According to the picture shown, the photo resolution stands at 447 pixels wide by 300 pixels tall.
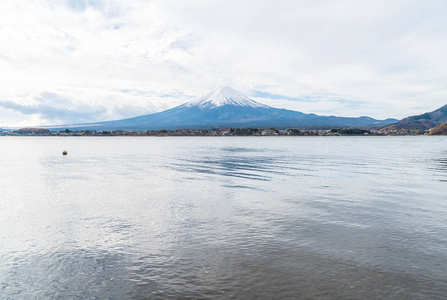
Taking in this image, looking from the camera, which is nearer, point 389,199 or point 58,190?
point 389,199

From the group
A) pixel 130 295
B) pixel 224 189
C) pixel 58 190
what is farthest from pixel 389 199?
pixel 58 190

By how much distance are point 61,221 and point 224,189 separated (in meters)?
15.8

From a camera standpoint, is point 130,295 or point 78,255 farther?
point 78,255

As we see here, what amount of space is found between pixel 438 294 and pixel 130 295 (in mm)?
10418

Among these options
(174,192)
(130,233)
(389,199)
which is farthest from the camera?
(174,192)

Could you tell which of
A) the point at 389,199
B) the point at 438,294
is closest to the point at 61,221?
the point at 438,294

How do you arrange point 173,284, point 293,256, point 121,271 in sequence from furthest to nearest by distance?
1. point 293,256
2. point 121,271
3. point 173,284

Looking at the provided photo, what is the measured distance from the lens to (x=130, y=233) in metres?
17.2

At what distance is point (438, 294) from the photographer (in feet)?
34.1

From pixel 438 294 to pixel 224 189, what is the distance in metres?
22.4

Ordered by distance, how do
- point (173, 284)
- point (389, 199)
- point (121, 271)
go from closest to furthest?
point (173, 284) → point (121, 271) → point (389, 199)

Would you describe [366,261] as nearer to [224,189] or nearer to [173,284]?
[173,284]

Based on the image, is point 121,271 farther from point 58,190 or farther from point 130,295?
point 58,190

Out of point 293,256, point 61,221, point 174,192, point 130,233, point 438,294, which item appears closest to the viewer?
point 438,294
